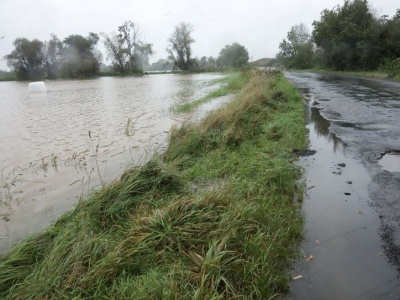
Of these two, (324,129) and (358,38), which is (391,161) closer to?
(324,129)

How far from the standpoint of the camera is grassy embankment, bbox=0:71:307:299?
102 inches

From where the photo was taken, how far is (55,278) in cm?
261

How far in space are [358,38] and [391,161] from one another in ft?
104

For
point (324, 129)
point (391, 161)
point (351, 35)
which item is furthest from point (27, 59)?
point (391, 161)

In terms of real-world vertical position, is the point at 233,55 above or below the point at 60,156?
above

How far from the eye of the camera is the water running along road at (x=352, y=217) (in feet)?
9.37

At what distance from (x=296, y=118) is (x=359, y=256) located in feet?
23.7

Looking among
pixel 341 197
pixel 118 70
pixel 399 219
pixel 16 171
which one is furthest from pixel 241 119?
pixel 118 70

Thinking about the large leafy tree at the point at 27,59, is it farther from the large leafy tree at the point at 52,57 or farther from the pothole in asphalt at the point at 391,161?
the pothole in asphalt at the point at 391,161

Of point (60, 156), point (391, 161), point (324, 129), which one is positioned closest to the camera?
point (391, 161)

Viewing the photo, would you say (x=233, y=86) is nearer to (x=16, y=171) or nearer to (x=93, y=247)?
(x=16, y=171)

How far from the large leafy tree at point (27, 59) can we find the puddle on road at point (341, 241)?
282 ft

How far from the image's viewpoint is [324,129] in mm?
8797

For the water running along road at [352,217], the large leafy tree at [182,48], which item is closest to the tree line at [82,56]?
the large leafy tree at [182,48]
